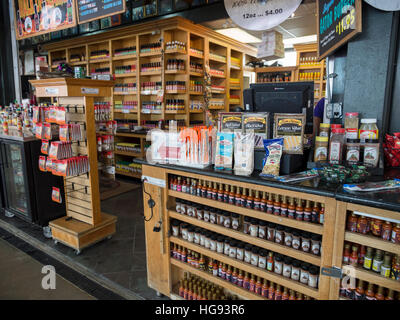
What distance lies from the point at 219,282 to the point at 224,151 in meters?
0.94

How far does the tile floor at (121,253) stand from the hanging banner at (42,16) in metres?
2.64

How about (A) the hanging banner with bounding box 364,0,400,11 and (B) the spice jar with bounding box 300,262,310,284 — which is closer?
(B) the spice jar with bounding box 300,262,310,284

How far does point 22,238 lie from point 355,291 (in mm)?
3628

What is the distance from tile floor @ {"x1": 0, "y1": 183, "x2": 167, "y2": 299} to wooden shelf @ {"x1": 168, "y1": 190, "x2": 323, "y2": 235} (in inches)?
38.4

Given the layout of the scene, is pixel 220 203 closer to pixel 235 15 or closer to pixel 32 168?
pixel 235 15

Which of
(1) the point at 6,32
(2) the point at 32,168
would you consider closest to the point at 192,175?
(2) the point at 32,168

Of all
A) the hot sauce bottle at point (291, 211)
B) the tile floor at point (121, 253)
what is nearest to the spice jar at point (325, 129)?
the hot sauce bottle at point (291, 211)

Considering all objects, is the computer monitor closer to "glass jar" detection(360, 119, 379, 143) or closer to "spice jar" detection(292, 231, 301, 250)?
"glass jar" detection(360, 119, 379, 143)

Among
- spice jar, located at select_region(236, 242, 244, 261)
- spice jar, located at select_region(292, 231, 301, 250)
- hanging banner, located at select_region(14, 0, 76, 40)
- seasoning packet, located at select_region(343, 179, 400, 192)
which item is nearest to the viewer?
seasoning packet, located at select_region(343, 179, 400, 192)

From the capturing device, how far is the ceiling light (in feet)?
19.1

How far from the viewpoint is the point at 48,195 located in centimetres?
345

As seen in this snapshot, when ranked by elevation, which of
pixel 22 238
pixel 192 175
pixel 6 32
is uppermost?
pixel 6 32

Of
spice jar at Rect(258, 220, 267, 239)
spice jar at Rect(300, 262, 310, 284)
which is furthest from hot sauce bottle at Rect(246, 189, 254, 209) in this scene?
spice jar at Rect(300, 262, 310, 284)

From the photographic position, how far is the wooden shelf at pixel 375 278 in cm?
132
